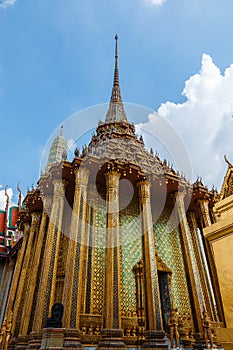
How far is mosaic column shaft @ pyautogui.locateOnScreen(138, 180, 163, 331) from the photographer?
36.8ft

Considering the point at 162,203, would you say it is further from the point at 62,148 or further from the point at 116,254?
the point at 62,148

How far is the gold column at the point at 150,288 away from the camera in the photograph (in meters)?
10.7

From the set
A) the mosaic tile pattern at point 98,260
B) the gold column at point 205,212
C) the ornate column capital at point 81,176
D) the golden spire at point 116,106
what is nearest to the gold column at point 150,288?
the mosaic tile pattern at point 98,260

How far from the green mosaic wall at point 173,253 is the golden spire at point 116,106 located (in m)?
10.1

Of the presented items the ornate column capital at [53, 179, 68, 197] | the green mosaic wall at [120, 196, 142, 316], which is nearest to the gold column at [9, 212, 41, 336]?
the ornate column capital at [53, 179, 68, 197]

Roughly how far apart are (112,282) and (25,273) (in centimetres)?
667

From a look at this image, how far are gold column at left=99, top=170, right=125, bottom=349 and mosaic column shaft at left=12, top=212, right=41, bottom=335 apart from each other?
19.9ft

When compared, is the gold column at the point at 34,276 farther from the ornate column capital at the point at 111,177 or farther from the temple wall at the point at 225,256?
the temple wall at the point at 225,256

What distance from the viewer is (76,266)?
38.0 ft

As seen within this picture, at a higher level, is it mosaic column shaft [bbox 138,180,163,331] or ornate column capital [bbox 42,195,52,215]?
ornate column capital [bbox 42,195,52,215]

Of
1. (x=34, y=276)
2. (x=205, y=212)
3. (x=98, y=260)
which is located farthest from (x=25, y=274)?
(x=205, y=212)

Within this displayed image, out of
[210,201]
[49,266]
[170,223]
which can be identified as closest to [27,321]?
[49,266]

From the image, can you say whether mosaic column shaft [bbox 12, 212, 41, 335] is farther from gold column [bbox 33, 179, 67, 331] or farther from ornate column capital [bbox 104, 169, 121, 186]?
ornate column capital [bbox 104, 169, 121, 186]

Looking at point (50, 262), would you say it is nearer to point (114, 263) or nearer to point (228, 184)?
point (114, 263)
